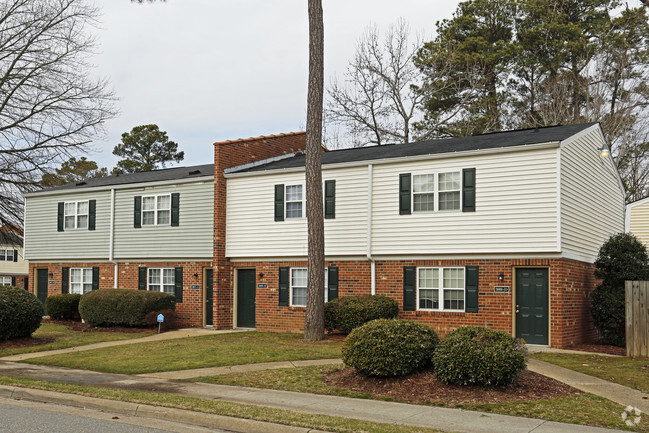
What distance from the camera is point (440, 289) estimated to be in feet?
61.5

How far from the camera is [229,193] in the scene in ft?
76.0

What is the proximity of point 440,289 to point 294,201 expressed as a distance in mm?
5754

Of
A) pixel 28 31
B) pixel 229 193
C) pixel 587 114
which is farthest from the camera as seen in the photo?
pixel 587 114

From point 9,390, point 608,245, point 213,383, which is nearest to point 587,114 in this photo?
point 608,245

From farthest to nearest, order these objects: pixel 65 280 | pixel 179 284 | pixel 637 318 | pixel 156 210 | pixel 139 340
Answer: pixel 65 280 < pixel 156 210 < pixel 179 284 < pixel 139 340 < pixel 637 318

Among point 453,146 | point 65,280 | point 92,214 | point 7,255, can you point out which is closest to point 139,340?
point 92,214

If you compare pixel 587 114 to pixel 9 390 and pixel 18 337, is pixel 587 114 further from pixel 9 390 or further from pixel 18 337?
pixel 9 390

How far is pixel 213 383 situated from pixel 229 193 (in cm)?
1197

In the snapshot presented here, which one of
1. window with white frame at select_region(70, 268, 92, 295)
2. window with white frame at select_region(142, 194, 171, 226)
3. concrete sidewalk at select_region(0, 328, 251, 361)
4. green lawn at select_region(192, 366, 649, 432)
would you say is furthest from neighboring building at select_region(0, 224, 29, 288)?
green lawn at select_region(192, 366, 649, 432)

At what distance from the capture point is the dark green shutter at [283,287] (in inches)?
854

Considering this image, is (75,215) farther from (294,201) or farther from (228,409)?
(228,409)

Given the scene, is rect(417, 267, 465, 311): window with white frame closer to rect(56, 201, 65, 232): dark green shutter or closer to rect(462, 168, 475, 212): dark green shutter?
rect(462, 168, 475, 212): dark green shutter

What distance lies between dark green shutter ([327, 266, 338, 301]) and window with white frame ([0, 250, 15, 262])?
42.6m

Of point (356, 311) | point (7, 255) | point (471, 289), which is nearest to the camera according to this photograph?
point (471, 289)
